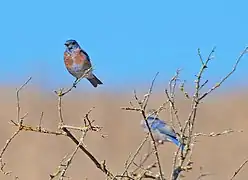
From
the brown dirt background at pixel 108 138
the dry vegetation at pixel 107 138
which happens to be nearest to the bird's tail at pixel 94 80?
the dry vegetation at pixel 107 138

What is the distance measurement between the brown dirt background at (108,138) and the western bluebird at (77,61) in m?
4.89

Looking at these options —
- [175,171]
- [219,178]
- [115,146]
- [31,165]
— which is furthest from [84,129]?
[115,146]

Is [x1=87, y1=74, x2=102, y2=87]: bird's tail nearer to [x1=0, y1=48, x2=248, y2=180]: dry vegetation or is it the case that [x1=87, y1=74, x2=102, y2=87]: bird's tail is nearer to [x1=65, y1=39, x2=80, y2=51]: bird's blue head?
[x1=65, y1=39, x2=80, y2=51]: bird's blue head

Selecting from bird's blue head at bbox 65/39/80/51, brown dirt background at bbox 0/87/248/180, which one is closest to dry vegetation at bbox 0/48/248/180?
brown dirt background at bbox 0/87/248/180

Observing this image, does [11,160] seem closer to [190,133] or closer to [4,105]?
[4,105]

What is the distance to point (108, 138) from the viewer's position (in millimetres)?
16281

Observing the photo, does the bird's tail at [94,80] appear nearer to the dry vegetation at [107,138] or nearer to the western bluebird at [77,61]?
the western bluebird at [77,61]

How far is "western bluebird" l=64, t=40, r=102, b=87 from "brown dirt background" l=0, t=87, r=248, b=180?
489 centimetres

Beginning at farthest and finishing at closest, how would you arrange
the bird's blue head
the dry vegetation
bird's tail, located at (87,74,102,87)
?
the dry vegetation < the bird's blue head < bird's tail, located at (87,74,102,87)

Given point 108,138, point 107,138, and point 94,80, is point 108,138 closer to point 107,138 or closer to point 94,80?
point 107,138

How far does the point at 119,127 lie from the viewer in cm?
1708

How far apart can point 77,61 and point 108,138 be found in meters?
10.5

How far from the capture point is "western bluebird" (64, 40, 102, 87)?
5734 millimetres

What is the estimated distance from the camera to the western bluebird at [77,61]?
5.73 m
